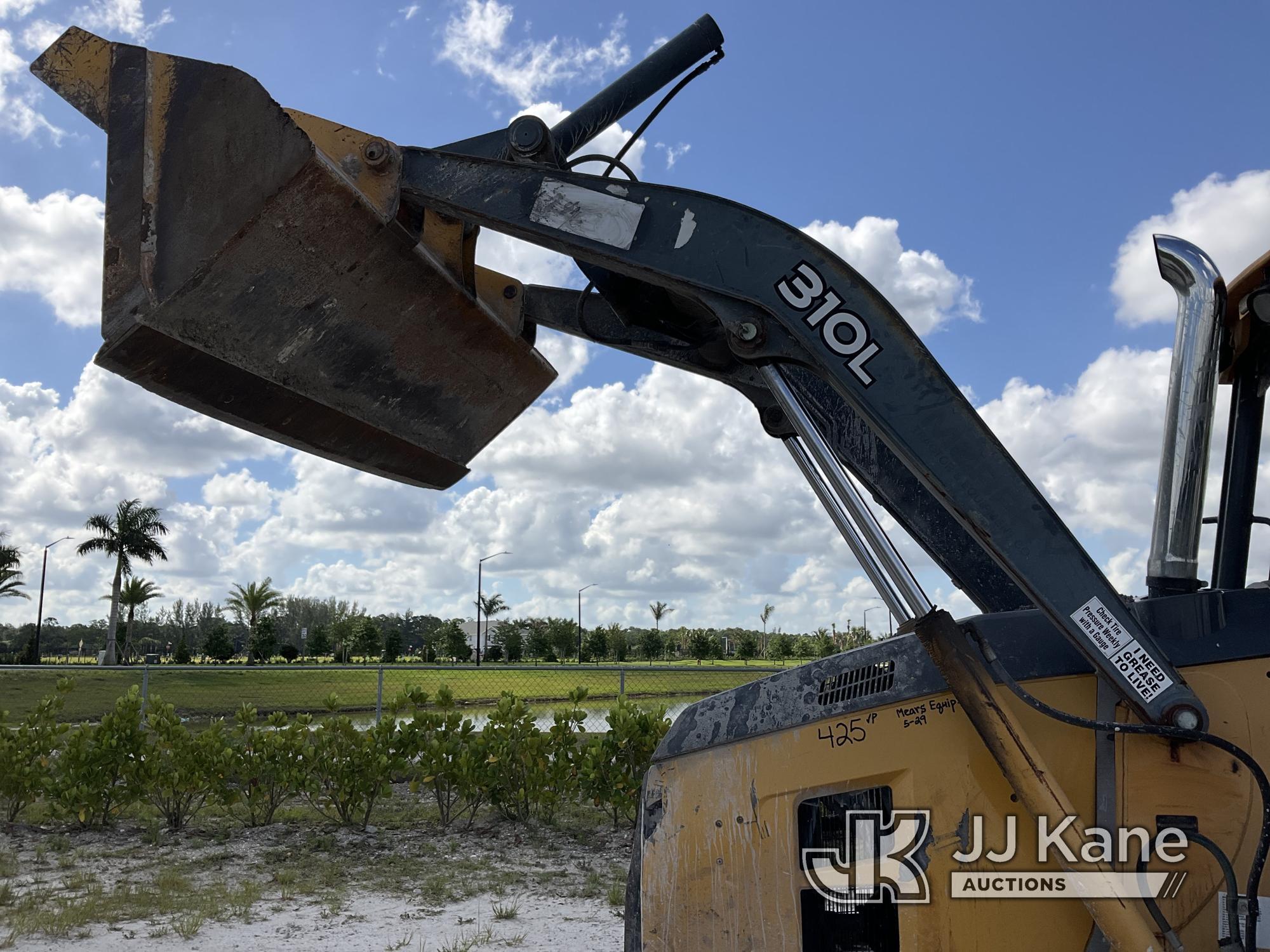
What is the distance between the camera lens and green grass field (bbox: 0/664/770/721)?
19.5m

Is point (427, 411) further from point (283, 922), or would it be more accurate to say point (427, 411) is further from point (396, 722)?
point (396, 722)

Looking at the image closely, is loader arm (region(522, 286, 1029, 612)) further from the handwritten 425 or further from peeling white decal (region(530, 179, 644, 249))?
the handwritten 425

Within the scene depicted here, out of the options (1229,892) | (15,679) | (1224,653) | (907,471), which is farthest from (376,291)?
(15,679)

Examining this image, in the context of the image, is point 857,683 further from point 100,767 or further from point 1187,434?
point 100,767

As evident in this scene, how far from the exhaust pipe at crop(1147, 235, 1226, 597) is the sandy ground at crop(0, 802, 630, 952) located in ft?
12.1

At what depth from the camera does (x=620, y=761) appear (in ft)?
26.5

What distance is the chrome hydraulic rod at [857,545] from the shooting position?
2.80m

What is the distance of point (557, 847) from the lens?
7.64 meters

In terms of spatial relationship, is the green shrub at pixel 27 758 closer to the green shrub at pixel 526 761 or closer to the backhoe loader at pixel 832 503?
the green shrub at pixel 526 761

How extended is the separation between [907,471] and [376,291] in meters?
1.95

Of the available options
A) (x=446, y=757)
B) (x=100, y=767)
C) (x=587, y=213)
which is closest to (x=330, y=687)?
(x=100, y=767)

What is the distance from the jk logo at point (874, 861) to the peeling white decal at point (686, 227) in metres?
1.72

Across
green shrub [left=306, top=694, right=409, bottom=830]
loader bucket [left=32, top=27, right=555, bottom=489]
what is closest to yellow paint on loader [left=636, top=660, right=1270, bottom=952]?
loader bucket [left=32, top=27, right=555, bottom=489]

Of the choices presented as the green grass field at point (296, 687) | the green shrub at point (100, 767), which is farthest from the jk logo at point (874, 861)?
the green grass field at point (296, 687)
